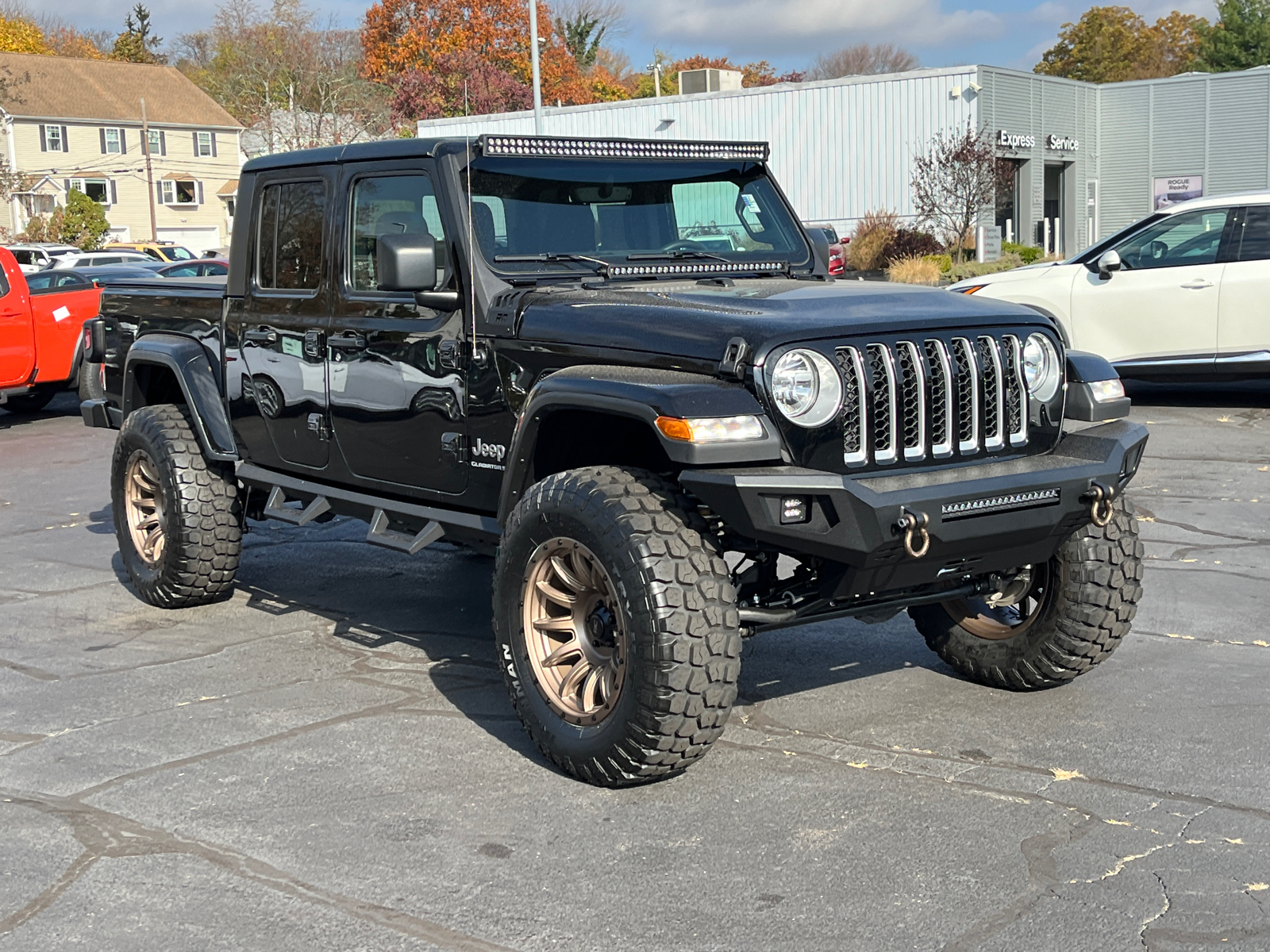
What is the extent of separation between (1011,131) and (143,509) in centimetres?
3554

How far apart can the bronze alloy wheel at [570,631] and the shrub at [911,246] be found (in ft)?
99.3

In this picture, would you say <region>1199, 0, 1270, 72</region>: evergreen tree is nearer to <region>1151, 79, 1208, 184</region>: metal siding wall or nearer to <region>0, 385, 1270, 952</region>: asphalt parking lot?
<region>1151, 79, 1208, 184</region>: metal siding wall

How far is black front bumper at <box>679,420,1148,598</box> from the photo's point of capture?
4195 mm

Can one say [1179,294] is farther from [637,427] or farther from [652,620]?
[652,620]

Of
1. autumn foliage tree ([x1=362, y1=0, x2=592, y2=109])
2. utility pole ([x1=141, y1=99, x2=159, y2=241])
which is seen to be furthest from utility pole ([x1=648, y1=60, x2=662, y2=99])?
utility pole ([x1=141, y1=99, x2=159, y2=241])

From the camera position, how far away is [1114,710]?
5.20 meters

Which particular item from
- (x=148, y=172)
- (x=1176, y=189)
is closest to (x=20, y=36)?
(x=148, y=172)

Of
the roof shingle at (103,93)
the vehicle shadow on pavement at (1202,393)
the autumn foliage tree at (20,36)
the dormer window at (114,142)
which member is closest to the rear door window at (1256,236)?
the vehicle shadow on pavement at (1202,393)

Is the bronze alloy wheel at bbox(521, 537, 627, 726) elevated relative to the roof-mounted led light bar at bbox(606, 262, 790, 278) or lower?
lower

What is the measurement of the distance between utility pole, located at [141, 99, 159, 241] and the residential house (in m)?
0.18

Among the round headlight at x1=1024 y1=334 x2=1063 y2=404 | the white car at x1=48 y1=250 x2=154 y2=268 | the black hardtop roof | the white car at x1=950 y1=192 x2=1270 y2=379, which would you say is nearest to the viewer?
the round headlight at x1=1024 y1=334 x2=1063 y2=404

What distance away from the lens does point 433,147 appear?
5.56 metres

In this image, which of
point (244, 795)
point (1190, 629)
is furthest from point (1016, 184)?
point (244, 795)

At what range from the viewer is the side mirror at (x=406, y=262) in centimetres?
509
